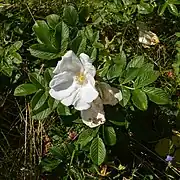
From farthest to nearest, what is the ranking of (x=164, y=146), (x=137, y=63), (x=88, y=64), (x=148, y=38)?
1. (x=148, y=38)
2. (x=164, y=146)
3. (x=137, y=63)
4. (x=88, y=64)

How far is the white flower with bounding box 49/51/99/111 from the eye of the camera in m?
1.88

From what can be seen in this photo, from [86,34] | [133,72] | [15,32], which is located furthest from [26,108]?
[133,72]

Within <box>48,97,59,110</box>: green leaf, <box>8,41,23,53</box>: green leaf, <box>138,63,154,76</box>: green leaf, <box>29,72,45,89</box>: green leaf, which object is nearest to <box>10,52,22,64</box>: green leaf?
<box>8,41,23,53</box>: green leaf

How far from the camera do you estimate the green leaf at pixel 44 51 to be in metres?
2.01

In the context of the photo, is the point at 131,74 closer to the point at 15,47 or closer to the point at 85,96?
the point at 85,96

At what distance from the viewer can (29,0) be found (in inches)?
115

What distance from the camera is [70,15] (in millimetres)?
2131

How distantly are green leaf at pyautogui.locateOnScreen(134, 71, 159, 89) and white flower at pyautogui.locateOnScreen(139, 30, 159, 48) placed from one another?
73 centimetres

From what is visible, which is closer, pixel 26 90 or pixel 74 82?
pixel 74 82

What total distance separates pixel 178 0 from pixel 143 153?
691mm

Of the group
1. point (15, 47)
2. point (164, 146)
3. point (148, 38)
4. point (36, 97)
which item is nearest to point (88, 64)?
point (36, 97)

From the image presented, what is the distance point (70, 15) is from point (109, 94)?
1.25 feet

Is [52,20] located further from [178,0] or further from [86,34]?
[178,0]

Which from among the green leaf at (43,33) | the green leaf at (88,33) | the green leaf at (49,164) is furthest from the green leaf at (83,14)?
the green leaf at (49,164)
